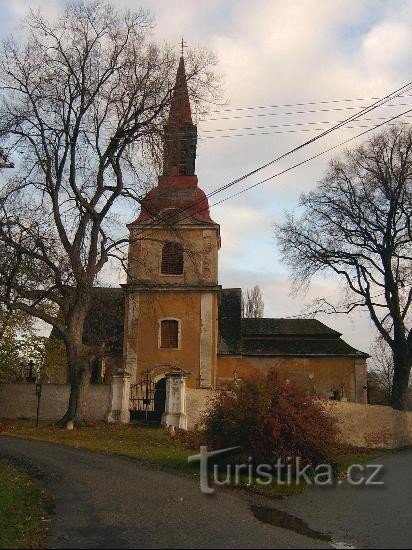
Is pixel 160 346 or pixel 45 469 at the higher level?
pixel 160 346

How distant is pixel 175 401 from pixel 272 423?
10700 millimetres

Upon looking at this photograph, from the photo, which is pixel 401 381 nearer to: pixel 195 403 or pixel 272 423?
pixel 195 403

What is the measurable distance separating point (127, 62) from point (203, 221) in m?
11.3

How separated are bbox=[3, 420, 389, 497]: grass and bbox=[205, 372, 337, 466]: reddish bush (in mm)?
603

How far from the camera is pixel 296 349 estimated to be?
37.8m

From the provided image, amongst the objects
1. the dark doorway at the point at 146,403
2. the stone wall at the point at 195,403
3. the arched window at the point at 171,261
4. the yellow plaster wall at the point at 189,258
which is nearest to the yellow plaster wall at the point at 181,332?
the yellow plaster wall at the point at 189,258

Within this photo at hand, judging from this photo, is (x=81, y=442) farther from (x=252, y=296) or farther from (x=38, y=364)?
(x=252, y=296)

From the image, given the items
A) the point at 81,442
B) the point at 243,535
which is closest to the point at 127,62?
the point at 81,442

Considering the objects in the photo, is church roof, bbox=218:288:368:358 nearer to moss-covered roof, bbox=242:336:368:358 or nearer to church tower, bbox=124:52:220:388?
moss-covered roof, bbox=242:336:368:358

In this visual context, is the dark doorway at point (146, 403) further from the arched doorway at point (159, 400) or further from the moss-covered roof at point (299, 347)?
the moss-covered roof at point (299, 347)

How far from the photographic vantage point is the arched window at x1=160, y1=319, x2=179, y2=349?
32531 mm

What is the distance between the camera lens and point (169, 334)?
32781 mm

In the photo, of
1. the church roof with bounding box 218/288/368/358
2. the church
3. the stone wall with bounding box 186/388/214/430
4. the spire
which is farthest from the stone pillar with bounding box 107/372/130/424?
the church roof with bounding box 218/288/368/358

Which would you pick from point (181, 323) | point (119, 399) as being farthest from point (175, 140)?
point (181, 323)
